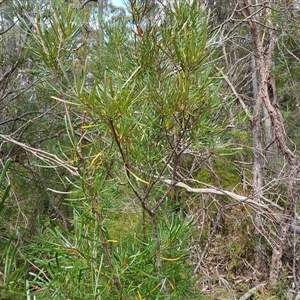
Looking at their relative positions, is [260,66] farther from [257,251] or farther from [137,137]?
[137,137]

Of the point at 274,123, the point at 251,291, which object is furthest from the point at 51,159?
the point at 251,291

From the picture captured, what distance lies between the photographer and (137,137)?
62 cm

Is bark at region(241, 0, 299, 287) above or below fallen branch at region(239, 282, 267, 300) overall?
above

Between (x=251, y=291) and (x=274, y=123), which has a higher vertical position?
(x=274, y=123)

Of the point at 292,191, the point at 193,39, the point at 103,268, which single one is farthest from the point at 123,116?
the point at 292,191

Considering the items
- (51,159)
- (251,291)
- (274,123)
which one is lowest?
(251,291)

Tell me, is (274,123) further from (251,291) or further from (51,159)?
(51,159)

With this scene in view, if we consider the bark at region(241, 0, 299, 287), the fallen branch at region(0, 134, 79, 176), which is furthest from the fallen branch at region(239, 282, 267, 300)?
the fallen branch at region(0, 134, 79, 176)

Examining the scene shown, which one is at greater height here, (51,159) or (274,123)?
(51,159)

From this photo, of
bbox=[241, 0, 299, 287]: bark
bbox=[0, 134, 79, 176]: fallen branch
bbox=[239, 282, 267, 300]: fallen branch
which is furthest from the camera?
bbox=[239, 282, 267, 300]: fallen branch

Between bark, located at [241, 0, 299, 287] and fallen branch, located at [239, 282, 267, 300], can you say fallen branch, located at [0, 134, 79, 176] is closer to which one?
bark, located at [241, 0, 299, 287]

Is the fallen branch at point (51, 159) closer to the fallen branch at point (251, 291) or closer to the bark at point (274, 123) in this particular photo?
the bark at point (274, 123)

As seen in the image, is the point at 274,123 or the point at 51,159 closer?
the point at 51,159

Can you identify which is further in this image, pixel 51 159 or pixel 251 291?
pixel 251 291
